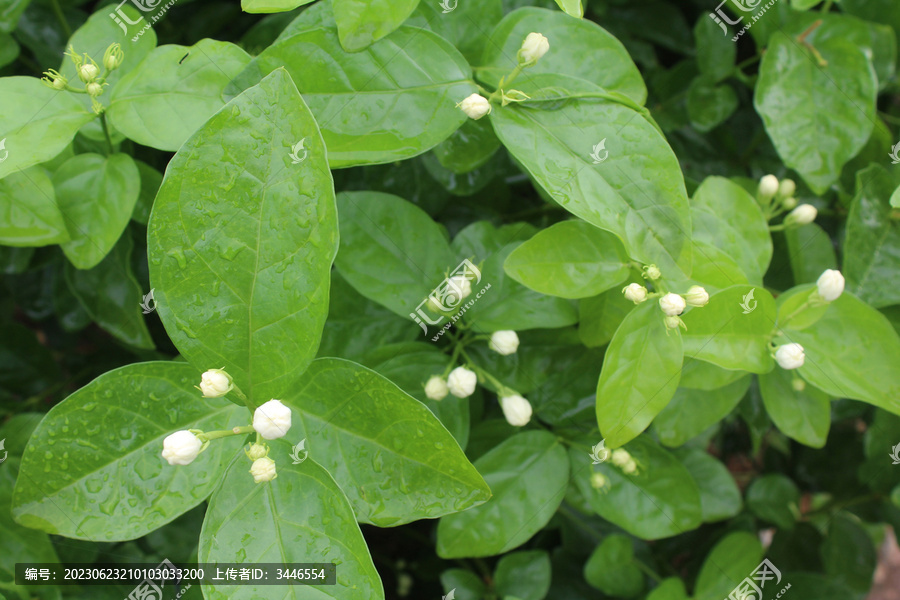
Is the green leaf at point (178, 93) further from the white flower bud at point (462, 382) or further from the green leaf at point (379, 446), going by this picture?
the white flower bud at point (462, 382)

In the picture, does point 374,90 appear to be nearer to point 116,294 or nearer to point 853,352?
point 116,294

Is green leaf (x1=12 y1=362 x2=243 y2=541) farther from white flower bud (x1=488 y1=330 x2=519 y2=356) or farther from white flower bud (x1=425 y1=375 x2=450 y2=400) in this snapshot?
white flower bud (x1=488 y1=330 x2=519 y2=356)

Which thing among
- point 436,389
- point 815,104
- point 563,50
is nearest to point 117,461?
point 436,389

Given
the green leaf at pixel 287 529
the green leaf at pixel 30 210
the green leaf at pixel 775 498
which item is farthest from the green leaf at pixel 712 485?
the green leaf at pixel 30 210

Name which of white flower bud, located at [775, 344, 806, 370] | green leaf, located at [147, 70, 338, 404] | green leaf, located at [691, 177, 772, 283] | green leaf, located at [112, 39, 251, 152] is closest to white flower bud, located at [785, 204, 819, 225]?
green leaf, located at [691, 177, 772, 283]

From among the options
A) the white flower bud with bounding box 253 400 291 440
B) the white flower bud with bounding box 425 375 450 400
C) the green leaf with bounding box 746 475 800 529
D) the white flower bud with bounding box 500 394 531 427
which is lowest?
the green leaf with bounding box 746 475 800 529

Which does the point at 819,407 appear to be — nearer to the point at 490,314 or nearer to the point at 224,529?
the point at 490,314

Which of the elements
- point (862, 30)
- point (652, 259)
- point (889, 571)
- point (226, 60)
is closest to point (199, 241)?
point (226, 60)
